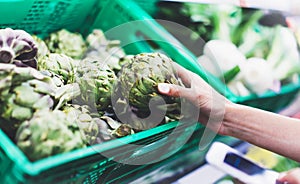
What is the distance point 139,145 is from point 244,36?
1.34 metres

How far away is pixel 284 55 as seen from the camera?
8.34ft

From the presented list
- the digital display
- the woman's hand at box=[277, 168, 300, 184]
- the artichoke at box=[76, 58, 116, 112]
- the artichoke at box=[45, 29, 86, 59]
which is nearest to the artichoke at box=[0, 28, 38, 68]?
the artichoke at box=[76, 58, 116, 112]

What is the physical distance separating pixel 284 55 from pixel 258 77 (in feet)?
1.13

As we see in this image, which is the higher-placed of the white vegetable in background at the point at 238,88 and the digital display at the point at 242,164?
the white vegetable in background at the point at 238,88

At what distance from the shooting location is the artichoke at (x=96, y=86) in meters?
1.46

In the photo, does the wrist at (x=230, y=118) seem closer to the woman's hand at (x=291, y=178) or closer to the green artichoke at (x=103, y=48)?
the woman's hand at (x=291, y=178)

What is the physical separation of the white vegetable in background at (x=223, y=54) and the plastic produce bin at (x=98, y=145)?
29 centimetres

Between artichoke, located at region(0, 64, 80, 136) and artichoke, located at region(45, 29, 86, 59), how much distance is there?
25.9 inches

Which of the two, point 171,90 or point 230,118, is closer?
point 171,90

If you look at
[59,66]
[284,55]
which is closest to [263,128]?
[59,66]

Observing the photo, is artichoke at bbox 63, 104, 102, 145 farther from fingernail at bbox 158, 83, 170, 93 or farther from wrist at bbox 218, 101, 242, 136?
wrist at bbox 218, 101, 242, 136

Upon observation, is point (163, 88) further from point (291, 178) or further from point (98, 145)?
point (291, 178)

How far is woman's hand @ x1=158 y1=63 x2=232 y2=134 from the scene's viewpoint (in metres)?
1.39

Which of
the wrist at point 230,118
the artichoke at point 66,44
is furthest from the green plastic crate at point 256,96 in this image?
the artichoke at point 66,44
